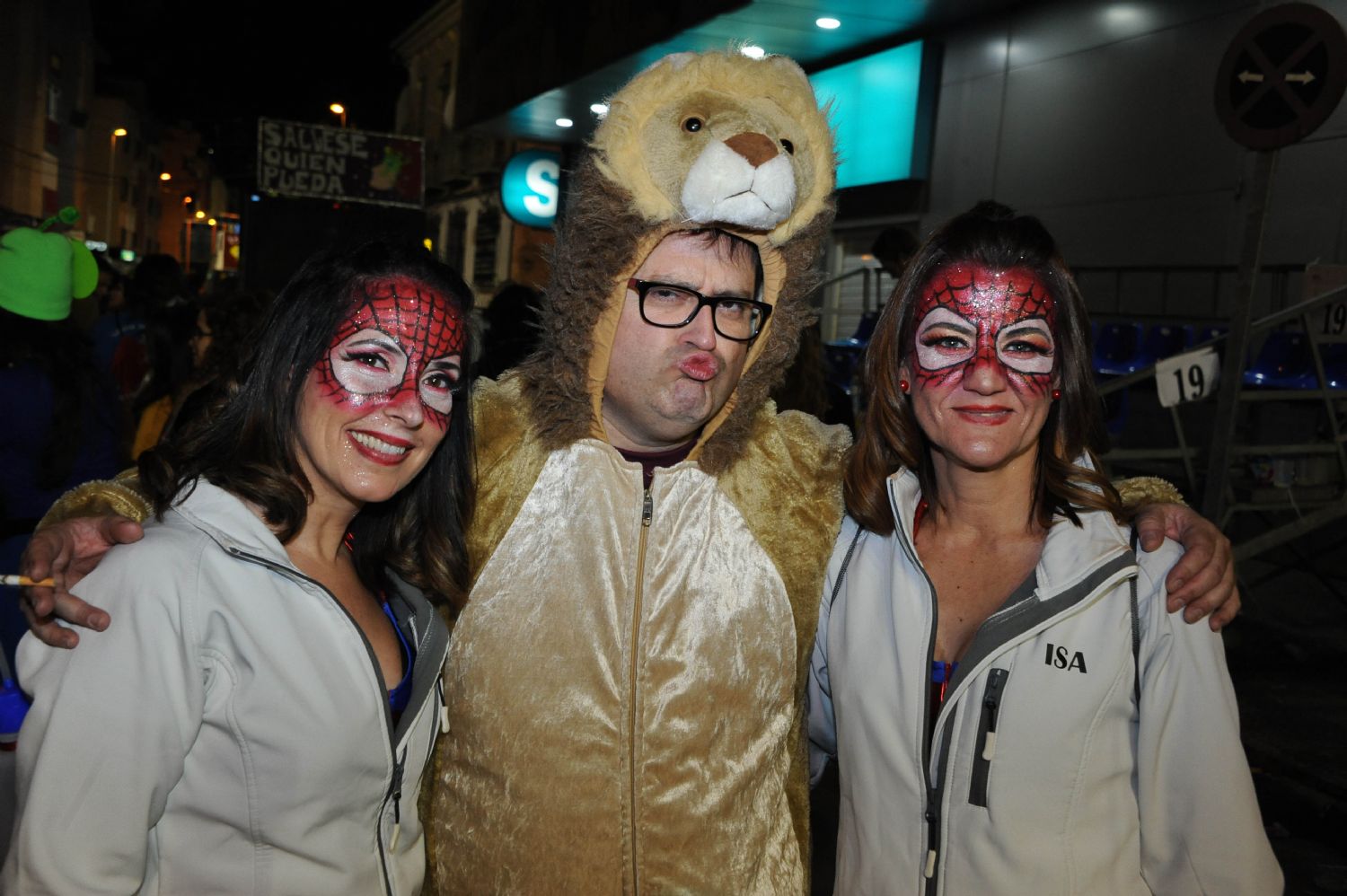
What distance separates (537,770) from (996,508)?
1.16 m

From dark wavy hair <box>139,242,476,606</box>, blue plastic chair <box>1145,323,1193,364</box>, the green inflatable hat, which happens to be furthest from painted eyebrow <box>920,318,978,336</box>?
blue plastic chair <box>1145,323,1193,364</box>

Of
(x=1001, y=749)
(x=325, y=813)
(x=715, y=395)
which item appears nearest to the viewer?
(x=325, y=813)

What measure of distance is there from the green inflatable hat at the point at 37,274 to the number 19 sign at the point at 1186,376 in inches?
201

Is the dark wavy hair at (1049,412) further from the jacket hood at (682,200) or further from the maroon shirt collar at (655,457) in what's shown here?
the maroon shirt collar at (655,457)

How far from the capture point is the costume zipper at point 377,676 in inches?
73.3

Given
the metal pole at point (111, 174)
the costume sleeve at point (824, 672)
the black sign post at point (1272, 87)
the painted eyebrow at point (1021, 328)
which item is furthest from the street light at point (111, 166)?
the painted eyebrow at point (1021, 328)

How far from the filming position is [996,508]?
92.5 inches

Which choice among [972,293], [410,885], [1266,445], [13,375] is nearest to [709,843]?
[410,885]

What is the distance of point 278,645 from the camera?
184cm

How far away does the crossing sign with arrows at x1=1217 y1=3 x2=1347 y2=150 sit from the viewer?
4.77 m

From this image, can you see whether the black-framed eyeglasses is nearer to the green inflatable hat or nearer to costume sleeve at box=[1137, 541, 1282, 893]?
costume sleeve at box=[1137, 541, 1282, 893]

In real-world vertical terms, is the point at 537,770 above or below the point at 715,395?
below

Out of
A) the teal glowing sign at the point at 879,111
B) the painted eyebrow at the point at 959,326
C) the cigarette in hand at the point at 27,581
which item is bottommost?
the cigarette in hand at the point at 27,581

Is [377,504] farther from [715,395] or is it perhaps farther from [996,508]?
[996,508]
